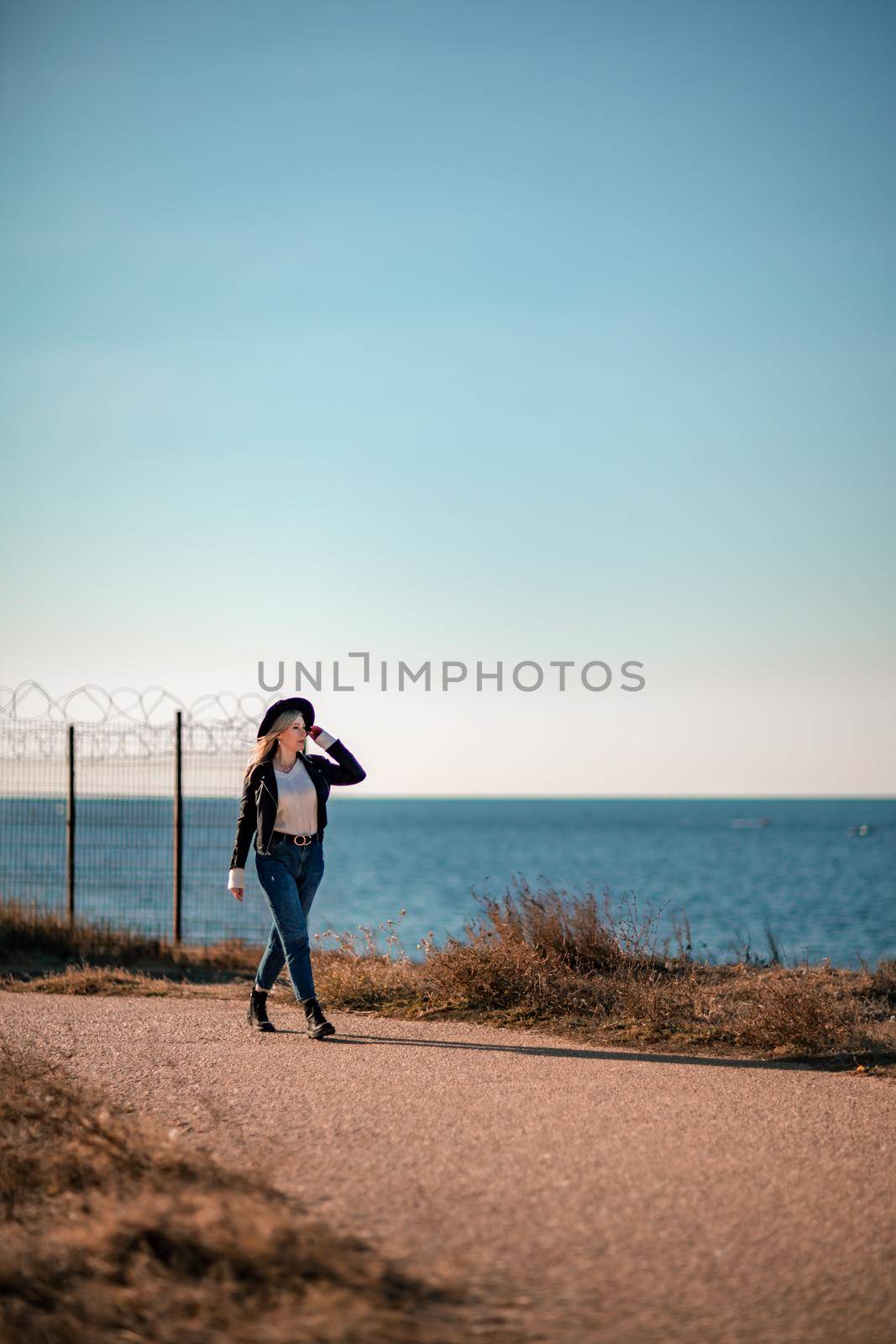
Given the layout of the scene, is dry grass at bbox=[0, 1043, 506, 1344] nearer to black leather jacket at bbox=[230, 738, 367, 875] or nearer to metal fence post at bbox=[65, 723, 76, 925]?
black leather jacket at bbox=[230, 738, 367, 875]

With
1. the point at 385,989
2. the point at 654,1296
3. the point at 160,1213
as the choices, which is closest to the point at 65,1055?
the point at 385,989

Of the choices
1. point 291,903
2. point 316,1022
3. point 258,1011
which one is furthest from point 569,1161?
point 258,1011

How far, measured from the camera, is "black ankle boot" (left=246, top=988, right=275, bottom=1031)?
8.41m

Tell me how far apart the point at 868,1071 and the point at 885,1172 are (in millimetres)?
2065

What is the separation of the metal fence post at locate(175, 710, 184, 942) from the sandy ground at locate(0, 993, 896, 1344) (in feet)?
21.0

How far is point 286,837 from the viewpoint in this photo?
27.2 ft

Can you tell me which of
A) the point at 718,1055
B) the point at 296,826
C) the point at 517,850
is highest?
the point at 296,826

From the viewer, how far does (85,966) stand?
11.5m

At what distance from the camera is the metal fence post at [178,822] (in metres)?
14.8

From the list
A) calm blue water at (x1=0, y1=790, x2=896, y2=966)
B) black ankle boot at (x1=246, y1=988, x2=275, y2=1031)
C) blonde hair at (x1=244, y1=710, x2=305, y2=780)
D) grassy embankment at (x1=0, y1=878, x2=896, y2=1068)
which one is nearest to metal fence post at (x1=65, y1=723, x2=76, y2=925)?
calm blue water at (x1=0, y1=790, x2=896, y2=966)

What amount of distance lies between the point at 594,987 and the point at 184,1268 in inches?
221

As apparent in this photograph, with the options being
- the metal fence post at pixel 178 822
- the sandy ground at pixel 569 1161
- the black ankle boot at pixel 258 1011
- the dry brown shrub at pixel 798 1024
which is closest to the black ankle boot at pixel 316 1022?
the sandy ground at pixel 569 1161

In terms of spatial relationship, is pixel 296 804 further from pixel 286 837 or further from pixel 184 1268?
pixel 184 1268

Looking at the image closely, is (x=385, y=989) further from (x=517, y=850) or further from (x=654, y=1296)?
(x=517, y=850)
